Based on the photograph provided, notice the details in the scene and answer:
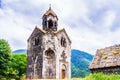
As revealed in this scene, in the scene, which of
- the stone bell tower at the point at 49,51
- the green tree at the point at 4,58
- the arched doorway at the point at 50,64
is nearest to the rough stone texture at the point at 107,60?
the green tree at the point at 4,58

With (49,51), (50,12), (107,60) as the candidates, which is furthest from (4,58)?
(107,60)

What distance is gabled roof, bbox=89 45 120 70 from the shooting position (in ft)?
149

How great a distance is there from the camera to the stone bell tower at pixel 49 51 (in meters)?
71.0

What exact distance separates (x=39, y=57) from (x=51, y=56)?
2.58 meters

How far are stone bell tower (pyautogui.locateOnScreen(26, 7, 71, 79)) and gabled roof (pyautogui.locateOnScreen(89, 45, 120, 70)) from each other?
22.1m

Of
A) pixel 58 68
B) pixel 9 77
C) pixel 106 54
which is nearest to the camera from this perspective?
pixel 106 54

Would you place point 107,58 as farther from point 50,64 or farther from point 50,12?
point 50,12

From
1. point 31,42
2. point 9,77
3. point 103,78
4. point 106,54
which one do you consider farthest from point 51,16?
point 103,78

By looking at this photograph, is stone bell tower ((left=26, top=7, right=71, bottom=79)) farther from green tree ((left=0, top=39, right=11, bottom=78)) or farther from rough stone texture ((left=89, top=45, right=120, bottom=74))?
rough stone texture ((left=89, top=45, right=120, bottom=74))

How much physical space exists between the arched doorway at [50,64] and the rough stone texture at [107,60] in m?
21.8

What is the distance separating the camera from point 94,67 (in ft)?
156

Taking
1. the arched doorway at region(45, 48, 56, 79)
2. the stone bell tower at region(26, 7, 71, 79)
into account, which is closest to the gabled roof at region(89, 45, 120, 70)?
the arched doorway at region(45, 48, 56, 79)

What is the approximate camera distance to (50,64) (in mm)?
71312

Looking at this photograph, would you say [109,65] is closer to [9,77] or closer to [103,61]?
[103,61]
